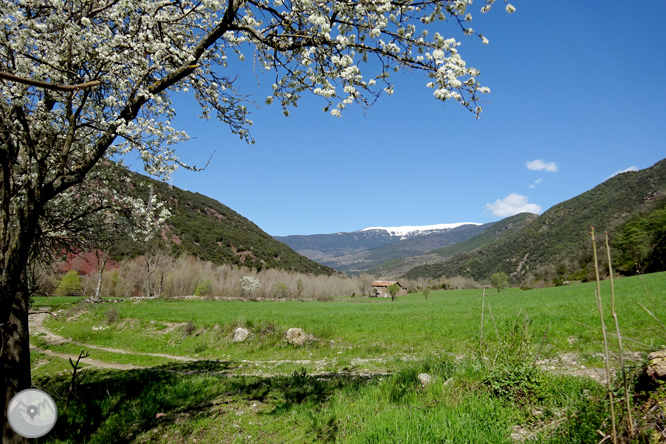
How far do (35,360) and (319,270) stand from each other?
11485 cm

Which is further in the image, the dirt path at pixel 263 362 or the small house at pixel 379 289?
the small house at pixel 379 289

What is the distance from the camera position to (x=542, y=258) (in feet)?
354

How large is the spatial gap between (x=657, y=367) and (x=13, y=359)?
8.87m

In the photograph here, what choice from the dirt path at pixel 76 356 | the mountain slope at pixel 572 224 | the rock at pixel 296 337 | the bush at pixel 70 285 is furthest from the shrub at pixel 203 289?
the mountain slope at pixel 572 224

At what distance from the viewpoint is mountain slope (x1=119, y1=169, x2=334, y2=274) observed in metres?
79.2

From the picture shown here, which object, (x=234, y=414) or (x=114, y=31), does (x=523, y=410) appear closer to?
(x=234, y=414)

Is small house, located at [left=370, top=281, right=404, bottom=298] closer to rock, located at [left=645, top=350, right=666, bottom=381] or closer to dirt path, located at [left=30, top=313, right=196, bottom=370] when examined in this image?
dirt path, located at [left=30, top=313, right=196, bottom=370]

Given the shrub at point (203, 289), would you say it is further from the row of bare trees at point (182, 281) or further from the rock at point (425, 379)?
the rock at point (425, 379)

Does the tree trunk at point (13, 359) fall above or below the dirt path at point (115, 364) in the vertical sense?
above

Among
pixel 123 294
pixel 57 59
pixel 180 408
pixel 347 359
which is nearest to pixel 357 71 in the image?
pixel 57 59

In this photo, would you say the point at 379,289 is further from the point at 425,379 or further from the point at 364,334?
the point at 425,379

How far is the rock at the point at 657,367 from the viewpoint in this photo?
376 cm

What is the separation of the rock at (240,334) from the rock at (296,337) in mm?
2754
